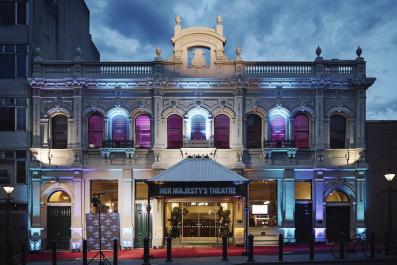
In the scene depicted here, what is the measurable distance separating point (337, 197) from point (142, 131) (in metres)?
10.4

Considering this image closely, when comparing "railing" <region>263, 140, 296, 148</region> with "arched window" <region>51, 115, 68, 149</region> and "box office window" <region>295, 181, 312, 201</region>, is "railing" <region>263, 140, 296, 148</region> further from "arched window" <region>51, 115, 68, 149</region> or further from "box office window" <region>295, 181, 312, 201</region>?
"arched window" <region>51, 115, 68, 149</region>

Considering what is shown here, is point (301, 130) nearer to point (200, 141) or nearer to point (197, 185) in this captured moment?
point (200, 141)

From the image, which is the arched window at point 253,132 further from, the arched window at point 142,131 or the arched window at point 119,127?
the arched window at point 119,127

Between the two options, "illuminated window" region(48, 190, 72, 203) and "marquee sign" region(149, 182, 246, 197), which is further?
"illuminated window" region(48, 190, 72, 203)

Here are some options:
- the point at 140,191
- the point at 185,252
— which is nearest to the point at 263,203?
the point at 185,252

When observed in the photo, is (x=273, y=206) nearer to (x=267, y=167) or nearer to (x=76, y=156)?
(x=267, y=167)

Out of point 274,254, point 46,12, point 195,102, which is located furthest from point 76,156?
point 274,254

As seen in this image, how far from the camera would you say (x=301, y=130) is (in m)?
30.7

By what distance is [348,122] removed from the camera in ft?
99.9

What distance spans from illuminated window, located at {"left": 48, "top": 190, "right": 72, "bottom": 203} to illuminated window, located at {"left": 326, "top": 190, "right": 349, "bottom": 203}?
13096 millimetres

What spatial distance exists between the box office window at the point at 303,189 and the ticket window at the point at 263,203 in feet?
3.62

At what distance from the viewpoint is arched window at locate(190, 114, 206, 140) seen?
30516 millimetres

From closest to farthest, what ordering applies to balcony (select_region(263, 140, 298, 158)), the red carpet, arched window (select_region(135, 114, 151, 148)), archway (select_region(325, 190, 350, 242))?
1. the red carpet
2. balcony (select_region(263, 140, 298, 158))
3. archway (select_region(325, 190, 350, 242))
4. arched window (select_region(135, 114, 151, 148))

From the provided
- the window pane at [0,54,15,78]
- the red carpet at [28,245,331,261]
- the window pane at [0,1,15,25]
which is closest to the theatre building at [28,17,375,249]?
the red carpet at [28,245,331,261]
